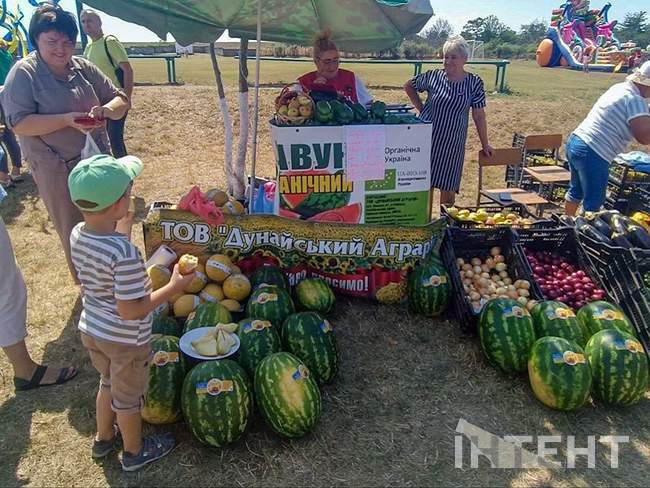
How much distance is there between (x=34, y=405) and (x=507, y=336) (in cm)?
327

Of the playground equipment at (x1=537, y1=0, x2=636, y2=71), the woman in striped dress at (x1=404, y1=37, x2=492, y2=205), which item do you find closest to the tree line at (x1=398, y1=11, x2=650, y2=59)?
the playground equipment at (x1=537, y1=0, x2=636, y2=71)

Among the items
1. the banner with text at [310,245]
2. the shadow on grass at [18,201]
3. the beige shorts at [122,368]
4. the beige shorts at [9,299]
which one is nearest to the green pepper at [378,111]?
the banner with text at [310,245]

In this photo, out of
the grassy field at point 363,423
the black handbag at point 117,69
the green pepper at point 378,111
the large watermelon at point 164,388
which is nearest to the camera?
the grassy field at point 363,423

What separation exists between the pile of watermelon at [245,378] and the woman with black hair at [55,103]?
1.48m

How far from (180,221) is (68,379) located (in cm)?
145

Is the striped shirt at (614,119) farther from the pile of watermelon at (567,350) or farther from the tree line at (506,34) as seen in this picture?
the tree line at (506,34)

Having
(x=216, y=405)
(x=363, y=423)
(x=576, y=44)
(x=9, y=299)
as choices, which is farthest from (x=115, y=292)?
(x=576, y=44)

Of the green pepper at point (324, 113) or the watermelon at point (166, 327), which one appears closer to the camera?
the watermelon at point (166, 327)

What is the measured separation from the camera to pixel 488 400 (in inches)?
127

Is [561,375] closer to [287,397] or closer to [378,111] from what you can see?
[287,397]

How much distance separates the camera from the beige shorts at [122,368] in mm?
2434

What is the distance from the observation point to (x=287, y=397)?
2775 mm

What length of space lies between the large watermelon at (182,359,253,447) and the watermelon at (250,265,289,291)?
47.5 inches

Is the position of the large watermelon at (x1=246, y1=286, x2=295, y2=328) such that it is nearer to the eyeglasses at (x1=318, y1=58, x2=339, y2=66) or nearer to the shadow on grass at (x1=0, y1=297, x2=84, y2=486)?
the shadow on grass at (x1=0, y1=297, x2=84, y2=486)
